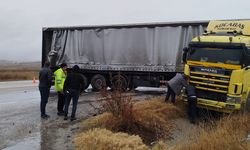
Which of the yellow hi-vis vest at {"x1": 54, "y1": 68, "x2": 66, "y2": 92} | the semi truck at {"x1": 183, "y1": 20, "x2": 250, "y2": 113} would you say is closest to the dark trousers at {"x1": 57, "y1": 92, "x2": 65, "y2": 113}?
the yellow hi-vis vest at {"x1": 54, "y1": 68, "x2": 66, "y2": 92}

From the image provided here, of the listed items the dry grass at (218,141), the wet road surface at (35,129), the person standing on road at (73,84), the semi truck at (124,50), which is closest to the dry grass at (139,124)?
the wet road surface at (35,129)

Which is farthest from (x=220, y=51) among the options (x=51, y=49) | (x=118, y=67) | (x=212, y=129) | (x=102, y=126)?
(x=51, y=49)

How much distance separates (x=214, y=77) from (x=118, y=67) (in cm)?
744

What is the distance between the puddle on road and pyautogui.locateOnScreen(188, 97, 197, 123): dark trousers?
Result: 477cm

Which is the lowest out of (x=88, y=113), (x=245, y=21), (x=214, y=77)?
(x=88, y=113)

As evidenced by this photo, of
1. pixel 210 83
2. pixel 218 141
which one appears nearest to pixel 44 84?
pixel 210 83

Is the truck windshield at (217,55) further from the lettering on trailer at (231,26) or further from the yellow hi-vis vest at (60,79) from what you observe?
the yellow hi-vis vest at (60,79)

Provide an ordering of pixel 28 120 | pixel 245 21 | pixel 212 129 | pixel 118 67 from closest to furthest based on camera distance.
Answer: pixel 212 129
pixel 28 120
pixel 245 21
pixel 118 67

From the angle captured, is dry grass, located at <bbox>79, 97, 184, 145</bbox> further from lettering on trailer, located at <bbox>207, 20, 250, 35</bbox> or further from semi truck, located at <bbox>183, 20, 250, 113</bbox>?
lettering on trailer, located at <bbox>207, 20, 250, 35</bbox>

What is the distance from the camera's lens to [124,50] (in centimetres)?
1875

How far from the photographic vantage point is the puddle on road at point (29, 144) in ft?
27.3

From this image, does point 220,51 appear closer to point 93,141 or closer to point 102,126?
point 102,126

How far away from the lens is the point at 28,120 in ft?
37.3

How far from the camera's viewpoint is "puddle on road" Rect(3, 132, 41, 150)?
27.3 feet
